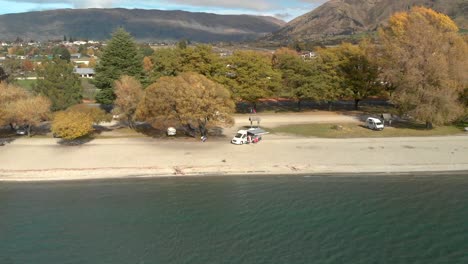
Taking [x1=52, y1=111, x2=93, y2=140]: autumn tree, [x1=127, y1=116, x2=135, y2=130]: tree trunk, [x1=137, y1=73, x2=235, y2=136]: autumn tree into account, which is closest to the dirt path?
[x1=137, y1=73, x2=235, y2=136]: autumn tree

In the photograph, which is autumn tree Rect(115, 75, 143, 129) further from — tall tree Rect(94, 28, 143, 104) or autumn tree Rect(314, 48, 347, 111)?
autumn tree Rect(314, 48, 347, 111)

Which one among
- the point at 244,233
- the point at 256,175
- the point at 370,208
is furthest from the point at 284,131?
the point at 244,233

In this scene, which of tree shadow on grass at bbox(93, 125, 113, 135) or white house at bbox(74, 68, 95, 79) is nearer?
tree shadow on grass at bbox(93, 125, 113, 135)

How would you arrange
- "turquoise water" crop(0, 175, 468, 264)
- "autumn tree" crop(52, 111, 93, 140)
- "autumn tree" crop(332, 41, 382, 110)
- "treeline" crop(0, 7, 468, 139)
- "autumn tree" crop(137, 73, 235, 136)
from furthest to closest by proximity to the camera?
"autumn tree" crop(332, 41, 382, 110)
"treeline" crop(0, 7, 468, 139)
"autumn tree" crop(137, 73, 235, 136)
"autumn tree" crop(52, 111, 93, 140)
"turquoise water" crop(0, 175, 468, 264)

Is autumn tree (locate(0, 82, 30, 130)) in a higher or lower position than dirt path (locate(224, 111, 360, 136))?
higher

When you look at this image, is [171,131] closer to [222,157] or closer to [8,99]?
[222,157]

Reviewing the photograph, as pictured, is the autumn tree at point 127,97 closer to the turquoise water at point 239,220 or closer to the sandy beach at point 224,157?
the sandy beach at point 224,157

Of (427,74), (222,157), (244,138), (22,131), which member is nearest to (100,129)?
(22,131)
